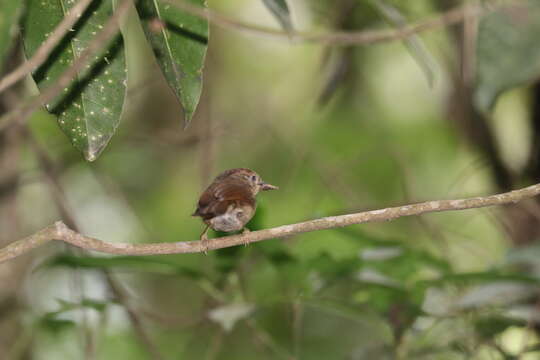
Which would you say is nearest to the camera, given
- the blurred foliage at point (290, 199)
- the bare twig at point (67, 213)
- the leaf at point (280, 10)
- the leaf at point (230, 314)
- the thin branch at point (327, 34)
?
the thin branch at point (327, 34)

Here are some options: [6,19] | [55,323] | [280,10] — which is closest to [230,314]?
[55,323]

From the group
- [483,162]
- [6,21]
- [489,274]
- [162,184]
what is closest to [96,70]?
[6,21]

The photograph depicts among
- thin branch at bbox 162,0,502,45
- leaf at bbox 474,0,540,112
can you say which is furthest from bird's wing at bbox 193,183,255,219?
leaf at bbox 474,0,540,112

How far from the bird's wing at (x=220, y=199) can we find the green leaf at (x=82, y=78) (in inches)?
10.4

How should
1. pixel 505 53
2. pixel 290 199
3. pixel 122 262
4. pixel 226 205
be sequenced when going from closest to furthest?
pixel 226 205 < pixel 122 262 < pixel 505 53 < pixel 290 199

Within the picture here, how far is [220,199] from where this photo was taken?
178cm

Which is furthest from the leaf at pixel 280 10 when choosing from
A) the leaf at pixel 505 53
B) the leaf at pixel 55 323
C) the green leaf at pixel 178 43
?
the leaf at pixel 55 323

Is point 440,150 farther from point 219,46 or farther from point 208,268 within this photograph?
point 208,268

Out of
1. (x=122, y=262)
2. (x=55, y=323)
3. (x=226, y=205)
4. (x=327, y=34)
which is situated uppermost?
(x=327, y=34)

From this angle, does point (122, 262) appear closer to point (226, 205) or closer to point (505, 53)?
point (226, 205)

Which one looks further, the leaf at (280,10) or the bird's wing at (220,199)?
the leaf at (280,10)

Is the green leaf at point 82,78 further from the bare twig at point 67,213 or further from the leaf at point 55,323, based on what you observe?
the bare twig at point 67,213

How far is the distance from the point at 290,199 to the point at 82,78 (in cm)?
307

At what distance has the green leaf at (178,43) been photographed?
5.68 feet
